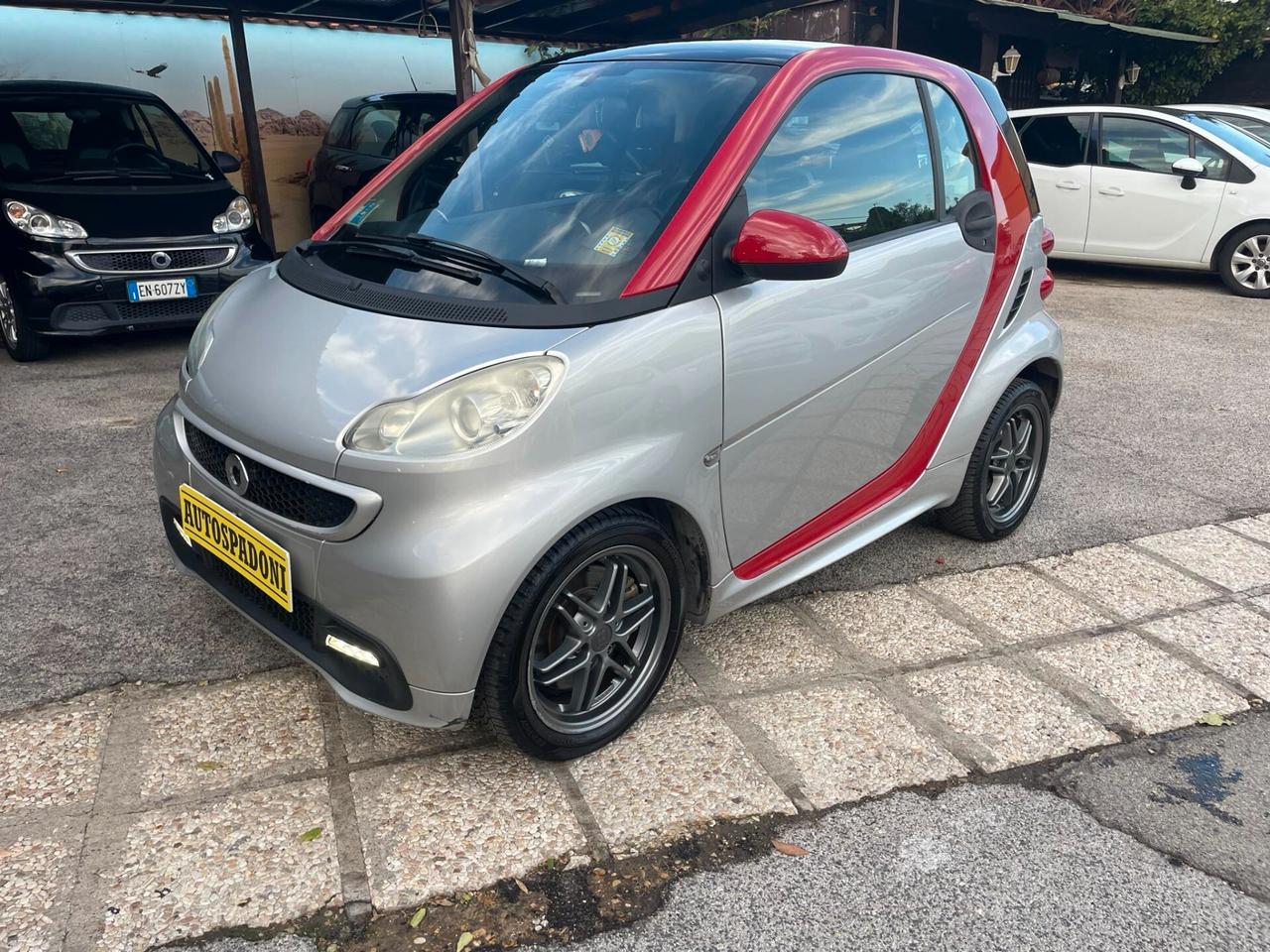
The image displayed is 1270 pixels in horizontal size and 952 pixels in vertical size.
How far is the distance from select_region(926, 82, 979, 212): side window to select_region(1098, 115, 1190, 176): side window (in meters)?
6.72

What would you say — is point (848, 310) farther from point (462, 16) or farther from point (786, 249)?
point (462, 16)

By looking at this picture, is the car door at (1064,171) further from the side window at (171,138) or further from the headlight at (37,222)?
the headlight at (37,222)

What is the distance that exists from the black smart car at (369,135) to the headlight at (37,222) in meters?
3.58

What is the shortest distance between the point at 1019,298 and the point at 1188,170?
21.5 ft

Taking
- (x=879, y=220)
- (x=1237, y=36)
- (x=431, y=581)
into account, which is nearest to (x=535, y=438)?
(x=431, y=581)

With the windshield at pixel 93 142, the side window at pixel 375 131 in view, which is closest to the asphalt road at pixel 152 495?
the windshield at pixel 93 142

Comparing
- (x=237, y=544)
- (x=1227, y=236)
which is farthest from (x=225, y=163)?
(x=1227, y=236)

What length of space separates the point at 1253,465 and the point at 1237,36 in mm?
15673

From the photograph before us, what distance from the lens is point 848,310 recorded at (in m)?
2.78

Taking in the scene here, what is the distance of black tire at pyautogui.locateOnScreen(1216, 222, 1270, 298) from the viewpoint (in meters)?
8.70

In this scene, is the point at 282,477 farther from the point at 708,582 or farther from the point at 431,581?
the point at 708,582

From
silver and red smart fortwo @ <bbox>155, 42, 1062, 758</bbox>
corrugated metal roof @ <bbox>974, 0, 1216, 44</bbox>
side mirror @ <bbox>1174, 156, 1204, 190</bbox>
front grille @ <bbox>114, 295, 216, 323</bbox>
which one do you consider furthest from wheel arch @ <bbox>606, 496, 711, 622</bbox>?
corrugated metal roof @ <bbox>974, 0, 1216, 44</bbox>

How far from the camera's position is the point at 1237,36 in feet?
54.6

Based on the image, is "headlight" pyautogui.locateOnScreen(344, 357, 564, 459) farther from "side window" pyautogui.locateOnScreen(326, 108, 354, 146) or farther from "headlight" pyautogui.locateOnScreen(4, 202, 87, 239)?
"side window" pyautogui.locateOnScreen(326, 108, 354, 146)
